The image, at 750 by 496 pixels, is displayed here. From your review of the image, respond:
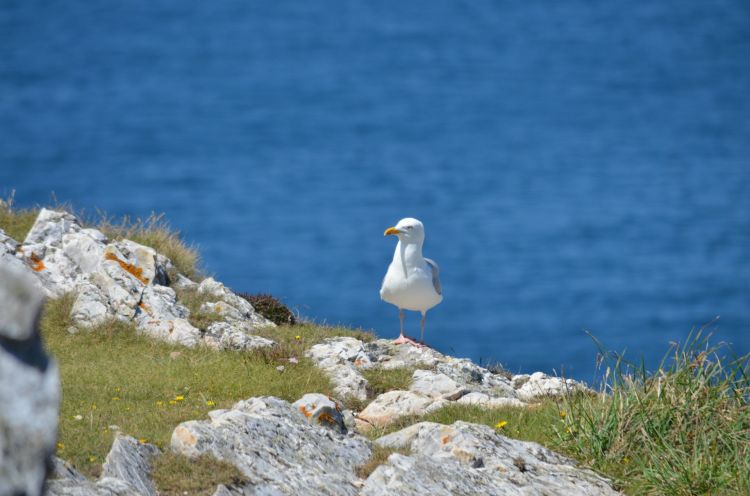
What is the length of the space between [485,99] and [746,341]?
418ft

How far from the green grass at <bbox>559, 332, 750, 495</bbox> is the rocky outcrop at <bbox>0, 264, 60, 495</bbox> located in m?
7.18

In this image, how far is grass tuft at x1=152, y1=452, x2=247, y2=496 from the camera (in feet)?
32.6

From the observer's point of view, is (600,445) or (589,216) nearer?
(600,445)

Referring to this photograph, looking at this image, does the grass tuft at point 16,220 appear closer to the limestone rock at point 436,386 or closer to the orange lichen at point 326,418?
the limestone rock at point 436,386

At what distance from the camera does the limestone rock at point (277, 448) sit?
33.8ft

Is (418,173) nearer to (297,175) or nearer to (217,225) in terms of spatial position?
(297,175)

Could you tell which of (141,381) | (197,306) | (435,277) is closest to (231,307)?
(197,306)

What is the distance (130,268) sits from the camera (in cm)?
1762

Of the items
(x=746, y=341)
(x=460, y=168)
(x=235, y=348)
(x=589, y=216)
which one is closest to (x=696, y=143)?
(x=460, y=168)

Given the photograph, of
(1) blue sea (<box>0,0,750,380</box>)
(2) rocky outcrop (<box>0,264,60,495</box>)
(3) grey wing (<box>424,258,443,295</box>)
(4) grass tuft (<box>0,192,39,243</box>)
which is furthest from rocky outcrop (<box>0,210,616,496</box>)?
(1) blue sea (<box>0,0,750,380</box>)

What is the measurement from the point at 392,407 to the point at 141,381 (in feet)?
9.81

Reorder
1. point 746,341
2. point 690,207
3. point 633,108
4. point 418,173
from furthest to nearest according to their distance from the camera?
point 633,108 < point 418,173 < point 690,207 < point 746,341

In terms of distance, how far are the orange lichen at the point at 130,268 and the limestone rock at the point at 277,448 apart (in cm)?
637

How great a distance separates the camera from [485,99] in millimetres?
199375
